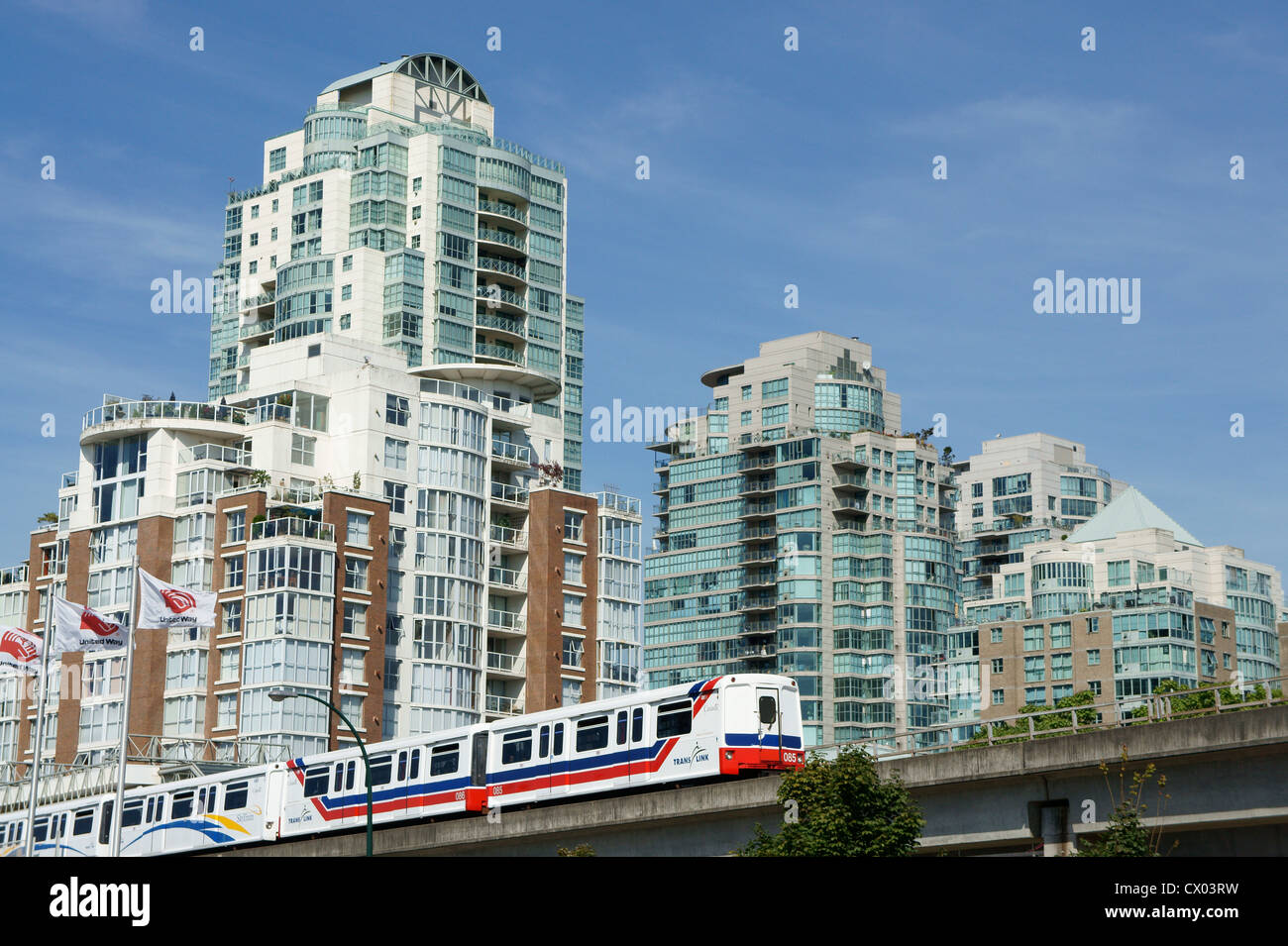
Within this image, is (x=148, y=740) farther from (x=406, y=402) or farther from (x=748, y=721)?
(x=748, y=721)

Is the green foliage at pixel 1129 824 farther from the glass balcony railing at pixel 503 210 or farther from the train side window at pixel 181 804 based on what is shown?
the glass balcony railing at pixel 503 210

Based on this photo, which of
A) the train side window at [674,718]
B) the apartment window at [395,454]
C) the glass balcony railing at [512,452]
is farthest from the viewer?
the glass balcony railing at [512,452]

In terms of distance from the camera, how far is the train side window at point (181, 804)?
211ft

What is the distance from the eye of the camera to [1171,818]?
33.4 m

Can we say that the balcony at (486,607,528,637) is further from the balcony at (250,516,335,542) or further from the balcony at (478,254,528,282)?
the balcony at (478,254,528,282)

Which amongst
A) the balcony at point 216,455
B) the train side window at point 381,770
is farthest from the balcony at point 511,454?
the train side window at point 381,770

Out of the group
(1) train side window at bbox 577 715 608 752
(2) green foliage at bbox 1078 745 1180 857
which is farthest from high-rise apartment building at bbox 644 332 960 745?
(2) green foliage at bbox 1078 745 1180 857

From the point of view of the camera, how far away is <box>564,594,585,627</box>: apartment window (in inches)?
4269

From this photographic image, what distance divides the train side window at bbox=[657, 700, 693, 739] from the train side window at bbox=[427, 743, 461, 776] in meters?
10.2

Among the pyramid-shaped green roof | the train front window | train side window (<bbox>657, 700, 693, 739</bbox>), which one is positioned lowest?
the train front window

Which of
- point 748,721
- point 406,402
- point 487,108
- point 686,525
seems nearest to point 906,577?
point 686,525

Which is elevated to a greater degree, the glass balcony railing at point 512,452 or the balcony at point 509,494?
the glass balcony railing at point 512,452

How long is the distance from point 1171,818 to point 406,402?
7663 cm

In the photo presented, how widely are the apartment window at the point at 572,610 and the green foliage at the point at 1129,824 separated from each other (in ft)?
244
